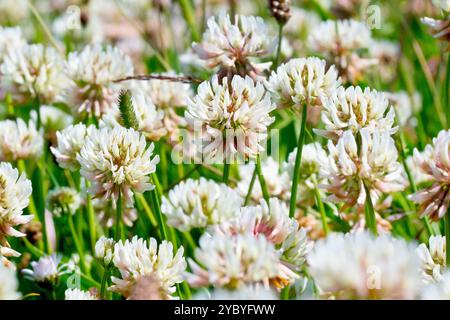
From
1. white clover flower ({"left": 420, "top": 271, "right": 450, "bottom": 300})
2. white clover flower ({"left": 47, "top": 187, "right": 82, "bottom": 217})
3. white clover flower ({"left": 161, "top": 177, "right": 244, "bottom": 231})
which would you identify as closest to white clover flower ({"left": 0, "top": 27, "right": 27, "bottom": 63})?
white clover flower ({"left": 47, "top": 187, "right": 82, "bottom": 217})

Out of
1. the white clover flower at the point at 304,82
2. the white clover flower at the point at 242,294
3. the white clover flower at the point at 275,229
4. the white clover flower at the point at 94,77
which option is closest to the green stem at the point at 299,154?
the white clover flower at the point at 304,82

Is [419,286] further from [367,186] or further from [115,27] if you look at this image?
[115,27]

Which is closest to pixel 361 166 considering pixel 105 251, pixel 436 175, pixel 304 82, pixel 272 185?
pixel 436 175

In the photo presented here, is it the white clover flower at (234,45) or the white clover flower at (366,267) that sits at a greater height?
the white clover flower at (234,45)

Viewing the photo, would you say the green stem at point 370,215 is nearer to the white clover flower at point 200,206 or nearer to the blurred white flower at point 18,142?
the white clover flower at point 200,206

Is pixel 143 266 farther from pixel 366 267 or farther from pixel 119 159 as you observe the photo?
pixel 366 267

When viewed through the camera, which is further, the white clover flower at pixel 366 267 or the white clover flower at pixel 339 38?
the white clover flower at pixel 339 38
